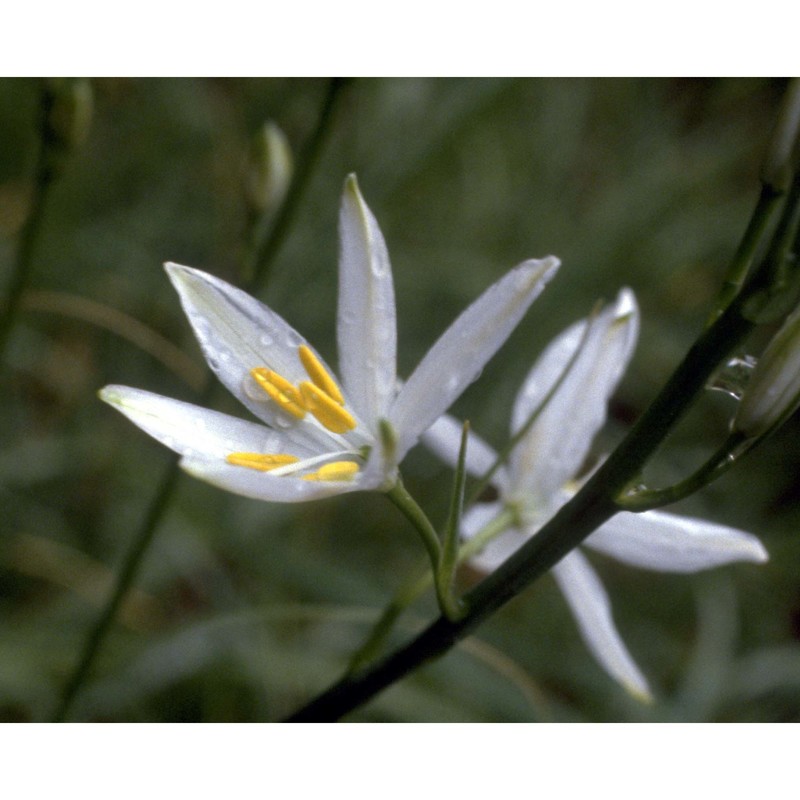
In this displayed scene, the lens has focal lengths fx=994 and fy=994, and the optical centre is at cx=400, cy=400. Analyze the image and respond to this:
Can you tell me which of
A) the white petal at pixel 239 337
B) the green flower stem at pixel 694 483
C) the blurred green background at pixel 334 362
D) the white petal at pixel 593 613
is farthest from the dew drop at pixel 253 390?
the blurred green background at pixel 334 362

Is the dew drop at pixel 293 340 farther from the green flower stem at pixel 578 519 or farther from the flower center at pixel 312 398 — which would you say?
the green flower stem at pixel 578 519

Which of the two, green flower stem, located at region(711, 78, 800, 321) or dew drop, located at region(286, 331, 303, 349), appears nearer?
green flower stem, located at region(711, 78, 800, 321)

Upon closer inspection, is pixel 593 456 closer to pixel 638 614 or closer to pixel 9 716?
pixel 638 614

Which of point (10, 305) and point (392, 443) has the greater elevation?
point (392, 443)

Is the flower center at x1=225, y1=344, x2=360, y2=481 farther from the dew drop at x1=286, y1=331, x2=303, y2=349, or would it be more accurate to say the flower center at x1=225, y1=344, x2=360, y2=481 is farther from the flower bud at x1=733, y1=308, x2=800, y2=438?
the flower bud at x1=733, y1=308, x2=800, y2=438

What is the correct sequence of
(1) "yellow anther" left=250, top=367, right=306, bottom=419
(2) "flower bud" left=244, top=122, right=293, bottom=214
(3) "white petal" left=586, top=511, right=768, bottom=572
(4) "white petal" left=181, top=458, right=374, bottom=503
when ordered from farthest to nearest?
(2) "flower bud" left=244, top=122, right=293, bottom=214 < (3) "white petal" left=586, top=511, right=768, bottom=572 < (1) "yellow anther" left=250, top=367, right=306, bottom=419 < (4) "white petal" left=181, top=458, right=374, bottom=503

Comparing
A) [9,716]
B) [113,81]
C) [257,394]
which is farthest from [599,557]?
[257,394]

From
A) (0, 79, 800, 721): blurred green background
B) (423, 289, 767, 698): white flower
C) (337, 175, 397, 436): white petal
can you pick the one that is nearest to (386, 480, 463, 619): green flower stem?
(337, 175, 397, 436): white petal
